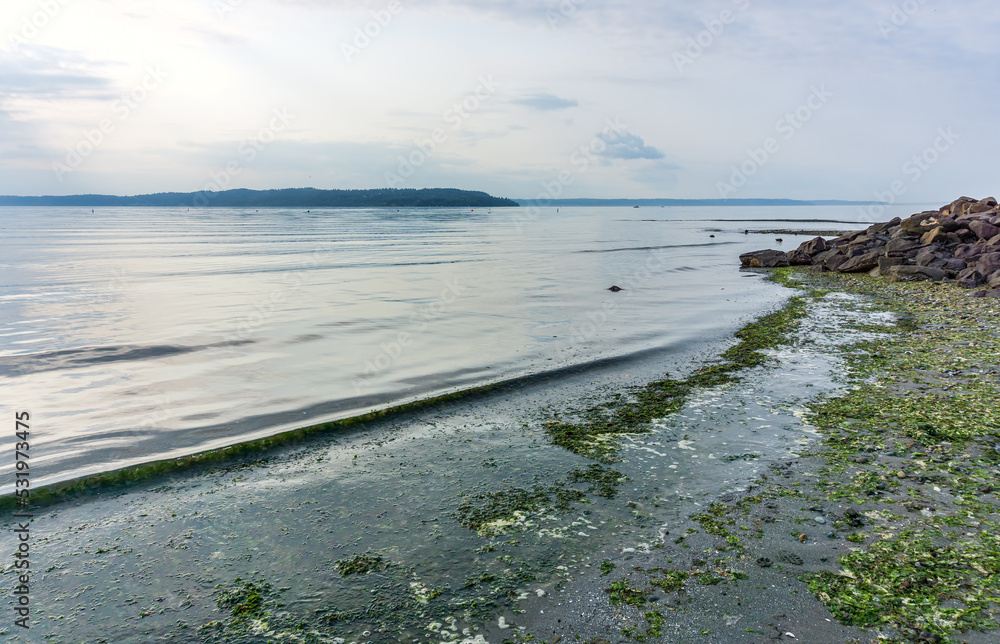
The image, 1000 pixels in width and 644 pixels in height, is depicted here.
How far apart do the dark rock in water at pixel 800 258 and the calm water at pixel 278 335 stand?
6232 mm

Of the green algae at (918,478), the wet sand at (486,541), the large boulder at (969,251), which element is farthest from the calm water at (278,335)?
the large boulder at (969,251)

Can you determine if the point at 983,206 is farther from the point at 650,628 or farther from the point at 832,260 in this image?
the point at 650,628

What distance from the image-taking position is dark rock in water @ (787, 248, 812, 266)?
45.0 metres

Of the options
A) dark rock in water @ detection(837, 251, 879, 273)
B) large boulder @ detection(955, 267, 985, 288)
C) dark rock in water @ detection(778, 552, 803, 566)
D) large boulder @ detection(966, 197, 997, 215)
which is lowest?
dark rock in water @ detection(778, 552, 803, 566)

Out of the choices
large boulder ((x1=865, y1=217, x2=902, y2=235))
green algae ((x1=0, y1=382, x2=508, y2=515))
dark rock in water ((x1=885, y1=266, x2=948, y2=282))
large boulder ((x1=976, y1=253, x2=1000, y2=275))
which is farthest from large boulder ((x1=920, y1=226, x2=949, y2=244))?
green algae ((x1=0, y1=382, x2=508, y2=515))

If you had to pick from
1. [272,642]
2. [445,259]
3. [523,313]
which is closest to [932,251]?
[523,313]

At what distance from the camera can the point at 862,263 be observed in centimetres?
3853

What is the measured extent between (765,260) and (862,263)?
8.72 meters

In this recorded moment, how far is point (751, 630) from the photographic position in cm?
566

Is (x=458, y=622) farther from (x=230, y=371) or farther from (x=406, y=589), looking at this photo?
(x=230, y=371)

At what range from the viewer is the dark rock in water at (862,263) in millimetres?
38219

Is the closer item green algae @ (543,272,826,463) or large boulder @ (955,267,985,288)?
green algae @ (543,272,826,463)

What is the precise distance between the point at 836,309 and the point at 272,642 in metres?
26.0

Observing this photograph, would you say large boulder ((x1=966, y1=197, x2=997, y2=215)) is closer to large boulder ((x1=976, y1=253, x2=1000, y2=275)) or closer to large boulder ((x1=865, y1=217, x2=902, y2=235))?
large boulder ((x1=865, y1=217, x2=902, y2=235))
